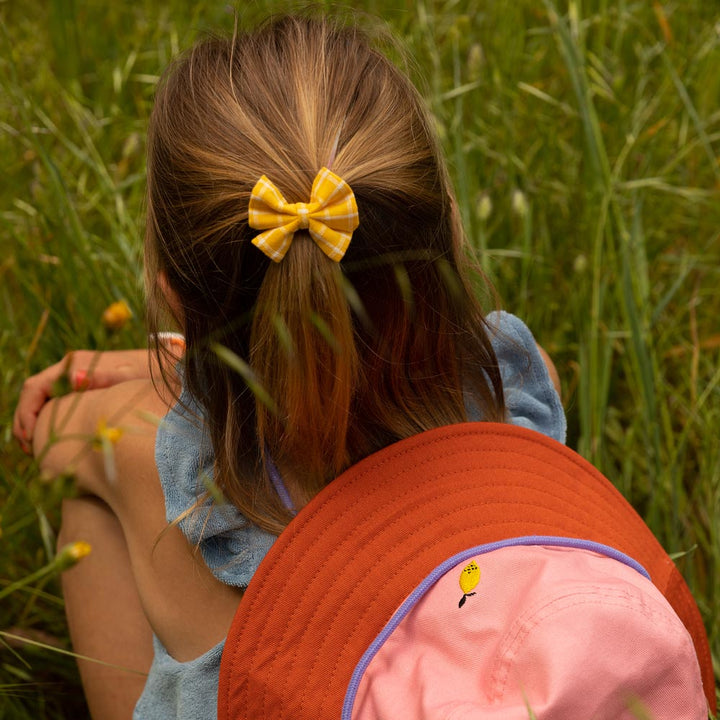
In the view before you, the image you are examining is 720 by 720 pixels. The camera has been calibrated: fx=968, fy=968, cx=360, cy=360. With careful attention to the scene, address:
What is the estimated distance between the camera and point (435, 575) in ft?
2.76

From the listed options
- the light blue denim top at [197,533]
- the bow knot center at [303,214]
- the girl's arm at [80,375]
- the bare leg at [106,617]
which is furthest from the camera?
the girl's arm at [80,375]

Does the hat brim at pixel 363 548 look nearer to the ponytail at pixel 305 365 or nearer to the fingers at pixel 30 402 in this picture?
the ponytail at pixel 305 365

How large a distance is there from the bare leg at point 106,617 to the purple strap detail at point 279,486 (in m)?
0.34

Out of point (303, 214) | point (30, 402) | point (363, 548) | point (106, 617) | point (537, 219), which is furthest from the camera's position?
point (537, 219)

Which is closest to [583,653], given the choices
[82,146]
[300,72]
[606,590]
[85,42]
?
[606,590]

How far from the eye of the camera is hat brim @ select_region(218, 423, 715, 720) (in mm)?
870

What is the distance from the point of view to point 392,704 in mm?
781

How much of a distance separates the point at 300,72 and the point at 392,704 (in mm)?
553

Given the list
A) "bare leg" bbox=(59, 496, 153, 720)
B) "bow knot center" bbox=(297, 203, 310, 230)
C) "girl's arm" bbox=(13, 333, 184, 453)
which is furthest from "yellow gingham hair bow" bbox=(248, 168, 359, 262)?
"bare leg" bbox=(59, 496, 153, 720)

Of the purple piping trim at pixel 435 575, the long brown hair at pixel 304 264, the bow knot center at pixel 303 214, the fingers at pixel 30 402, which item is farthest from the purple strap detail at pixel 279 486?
the fingers at pixel 30 402

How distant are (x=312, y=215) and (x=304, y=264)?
0.05 meters

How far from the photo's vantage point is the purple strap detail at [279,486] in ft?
3.14

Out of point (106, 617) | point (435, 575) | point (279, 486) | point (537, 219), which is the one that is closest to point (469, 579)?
point (435, 575)

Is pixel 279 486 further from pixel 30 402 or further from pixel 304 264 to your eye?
pixel 30 402
